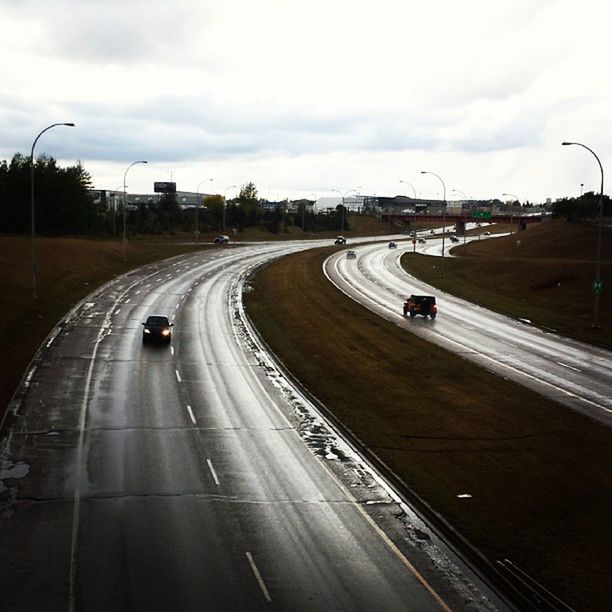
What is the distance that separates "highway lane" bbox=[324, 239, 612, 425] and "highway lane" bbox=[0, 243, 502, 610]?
493 inches

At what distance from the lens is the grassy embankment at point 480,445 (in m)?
19.7

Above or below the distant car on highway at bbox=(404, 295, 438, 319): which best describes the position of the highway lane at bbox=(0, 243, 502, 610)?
below

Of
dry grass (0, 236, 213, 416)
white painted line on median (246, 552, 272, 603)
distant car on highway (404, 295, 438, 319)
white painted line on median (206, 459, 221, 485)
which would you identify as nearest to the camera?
white painted line on median (246, 552, 272, 603)

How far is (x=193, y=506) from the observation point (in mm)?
21922

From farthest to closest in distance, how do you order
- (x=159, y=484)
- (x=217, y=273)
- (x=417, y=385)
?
(x=217, y=273)
(x=417, y=385)
(x=159, y=484)

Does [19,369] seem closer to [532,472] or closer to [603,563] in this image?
[532,472]

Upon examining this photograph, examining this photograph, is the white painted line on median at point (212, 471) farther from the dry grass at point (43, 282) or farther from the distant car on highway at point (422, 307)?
the distant car on highway at point (422, 307)

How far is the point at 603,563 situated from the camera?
18656 millimetres

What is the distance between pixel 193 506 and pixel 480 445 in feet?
36.8

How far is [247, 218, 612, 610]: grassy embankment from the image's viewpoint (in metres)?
19.7

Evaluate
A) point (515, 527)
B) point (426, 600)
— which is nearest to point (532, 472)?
point (515, 527)

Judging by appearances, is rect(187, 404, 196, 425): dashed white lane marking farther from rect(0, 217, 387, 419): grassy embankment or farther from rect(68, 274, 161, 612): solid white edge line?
rect(0, 217, 387, 419): grassy embankment

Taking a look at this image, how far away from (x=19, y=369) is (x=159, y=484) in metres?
18.7

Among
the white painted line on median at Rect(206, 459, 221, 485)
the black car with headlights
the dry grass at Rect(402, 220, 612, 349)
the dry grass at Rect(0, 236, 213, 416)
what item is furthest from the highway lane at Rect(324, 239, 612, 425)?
the dry grass at Rect(0, 236, 213, 416)
